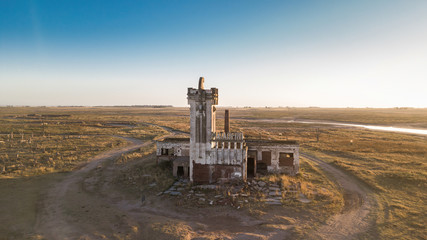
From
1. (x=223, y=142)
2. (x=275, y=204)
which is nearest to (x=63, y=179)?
(x=223, y=142)

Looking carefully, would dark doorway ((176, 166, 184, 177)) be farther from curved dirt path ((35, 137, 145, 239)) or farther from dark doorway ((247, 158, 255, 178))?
curved dirt path ((35, 137, 145, 239))

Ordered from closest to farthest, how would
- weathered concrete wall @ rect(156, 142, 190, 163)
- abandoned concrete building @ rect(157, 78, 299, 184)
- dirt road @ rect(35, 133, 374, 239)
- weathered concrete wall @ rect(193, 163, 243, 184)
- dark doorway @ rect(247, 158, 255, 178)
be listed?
dirt road @ rect(35, 133, 374, 239) → abandoned concrete building @ rect(157, 78, 299, 184) → weathered concrete wall @ rect(193, 163, 243, 184) → dark doorway @ rect(247, 158, 255, 178) → weathered concrete wall @ rect(156, 142, 190, 163)

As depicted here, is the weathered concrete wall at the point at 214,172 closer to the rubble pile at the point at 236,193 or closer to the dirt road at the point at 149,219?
the rubble pile at the point at 236,193

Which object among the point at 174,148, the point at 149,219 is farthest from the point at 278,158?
the point at 149,219

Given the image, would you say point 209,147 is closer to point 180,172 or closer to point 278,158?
point 180,172

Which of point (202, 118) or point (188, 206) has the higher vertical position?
point (202, 118)

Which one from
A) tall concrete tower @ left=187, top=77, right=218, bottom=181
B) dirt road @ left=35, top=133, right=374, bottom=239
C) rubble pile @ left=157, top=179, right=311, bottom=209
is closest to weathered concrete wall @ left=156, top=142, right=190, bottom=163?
rubble pile @ left=157, top=179, right=311, bottom=209
